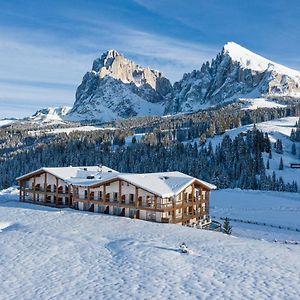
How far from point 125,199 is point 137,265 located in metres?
24.2

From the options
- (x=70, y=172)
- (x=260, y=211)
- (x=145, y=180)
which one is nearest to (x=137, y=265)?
(x=145, y=180)

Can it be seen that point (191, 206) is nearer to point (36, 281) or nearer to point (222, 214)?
point (222, 214)

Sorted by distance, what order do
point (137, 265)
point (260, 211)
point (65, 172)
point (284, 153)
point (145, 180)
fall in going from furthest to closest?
1. point (284, 153)
2. point (260, 211)
3. point (65, 172)
4. point (145, 180)
5. point (137, 265)

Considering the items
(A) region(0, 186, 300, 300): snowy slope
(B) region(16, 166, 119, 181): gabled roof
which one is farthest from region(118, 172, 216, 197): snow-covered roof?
(B) region(16, 166, 119, 181): gabled roof

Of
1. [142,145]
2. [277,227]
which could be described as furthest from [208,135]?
[277,227]

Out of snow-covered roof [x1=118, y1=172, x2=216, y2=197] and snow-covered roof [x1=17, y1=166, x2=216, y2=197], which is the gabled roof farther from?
snow-covered roof [x1=118, y1=172, x2=216, y2=197]

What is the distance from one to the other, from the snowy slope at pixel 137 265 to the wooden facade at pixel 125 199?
300 inches

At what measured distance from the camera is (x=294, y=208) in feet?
228

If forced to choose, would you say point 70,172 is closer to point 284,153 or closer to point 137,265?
point 137,265

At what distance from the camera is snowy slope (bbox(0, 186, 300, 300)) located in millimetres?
21469

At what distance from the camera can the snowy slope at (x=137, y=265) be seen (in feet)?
70.4

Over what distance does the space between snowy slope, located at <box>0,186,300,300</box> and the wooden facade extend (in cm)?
761

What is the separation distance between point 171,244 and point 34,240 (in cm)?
1151

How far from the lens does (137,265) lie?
26.1 m
